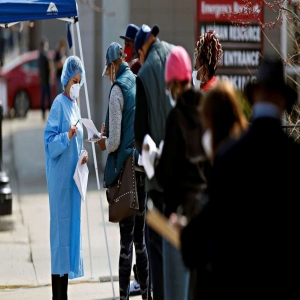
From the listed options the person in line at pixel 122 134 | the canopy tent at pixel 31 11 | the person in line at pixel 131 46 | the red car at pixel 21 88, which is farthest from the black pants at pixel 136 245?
the red car at pixel 21 88

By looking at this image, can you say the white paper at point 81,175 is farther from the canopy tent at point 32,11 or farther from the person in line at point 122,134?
the canopy tent at point 32,11

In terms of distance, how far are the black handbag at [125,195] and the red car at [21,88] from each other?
54.4ft

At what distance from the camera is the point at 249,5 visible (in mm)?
7723

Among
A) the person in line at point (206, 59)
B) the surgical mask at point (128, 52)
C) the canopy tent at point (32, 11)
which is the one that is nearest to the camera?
the person in line at point (206, 59)

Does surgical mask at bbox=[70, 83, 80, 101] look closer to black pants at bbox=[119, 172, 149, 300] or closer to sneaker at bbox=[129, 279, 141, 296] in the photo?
black pants at bbox=[119, 172, 149, 300]

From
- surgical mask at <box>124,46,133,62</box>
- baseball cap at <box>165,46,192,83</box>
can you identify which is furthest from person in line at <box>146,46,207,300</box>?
→ surgical mask at <box>124,46,133,62</box>

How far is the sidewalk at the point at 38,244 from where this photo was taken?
7.60 metres

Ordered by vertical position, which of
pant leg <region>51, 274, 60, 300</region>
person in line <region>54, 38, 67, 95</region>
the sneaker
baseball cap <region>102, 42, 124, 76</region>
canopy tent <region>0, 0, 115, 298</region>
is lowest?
person in line <region>54, 38, 67, 95</region>

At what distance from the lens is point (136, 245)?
6.79 metres

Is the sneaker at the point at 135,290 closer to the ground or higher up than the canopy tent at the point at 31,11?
closer to the ground

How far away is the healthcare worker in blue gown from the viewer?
6512mm

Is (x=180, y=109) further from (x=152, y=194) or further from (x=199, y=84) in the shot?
(x=199, y=84)

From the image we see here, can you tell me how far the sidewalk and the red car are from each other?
6741 millimetres

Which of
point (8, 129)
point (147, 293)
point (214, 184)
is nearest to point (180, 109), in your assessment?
point (214, 184)
